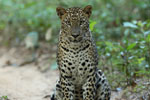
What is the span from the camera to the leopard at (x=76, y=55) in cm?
630

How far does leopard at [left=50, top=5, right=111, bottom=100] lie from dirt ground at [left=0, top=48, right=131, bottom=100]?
5.38ft

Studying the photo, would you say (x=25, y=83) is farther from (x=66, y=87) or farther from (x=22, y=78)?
(x=66, y=87)

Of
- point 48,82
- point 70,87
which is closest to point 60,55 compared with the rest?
point 70,87

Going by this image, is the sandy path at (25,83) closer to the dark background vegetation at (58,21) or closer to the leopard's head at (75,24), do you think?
the dark background vegetation at (58,21)

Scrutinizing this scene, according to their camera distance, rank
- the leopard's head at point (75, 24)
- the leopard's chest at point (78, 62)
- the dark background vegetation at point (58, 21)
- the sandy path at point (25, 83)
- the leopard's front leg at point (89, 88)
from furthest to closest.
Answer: the dark background vegetation at point (58, 21) < the sandy path at point (25, 83) < the leopard's front leg at point (89, 88) < the leopard's chest at point (78, 62) < the leopard's head at point (75, 24)

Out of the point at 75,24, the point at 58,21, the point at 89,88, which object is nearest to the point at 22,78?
the point at 58,21

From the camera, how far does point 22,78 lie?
9961 mm

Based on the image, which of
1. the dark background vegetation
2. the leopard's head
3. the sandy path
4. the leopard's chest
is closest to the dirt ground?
the sandy path

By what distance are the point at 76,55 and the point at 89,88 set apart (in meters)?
0.79

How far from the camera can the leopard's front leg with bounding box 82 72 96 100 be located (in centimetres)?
646

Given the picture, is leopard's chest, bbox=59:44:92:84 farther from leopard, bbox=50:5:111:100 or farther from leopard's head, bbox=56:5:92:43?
leopard's head, bbox=56:5:92:43

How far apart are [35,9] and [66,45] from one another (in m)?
8.04

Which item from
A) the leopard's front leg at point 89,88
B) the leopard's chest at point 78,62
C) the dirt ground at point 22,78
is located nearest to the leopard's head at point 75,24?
the leopard's chest at point 78,62

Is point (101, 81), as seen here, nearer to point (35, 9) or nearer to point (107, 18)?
point (107, 18)
